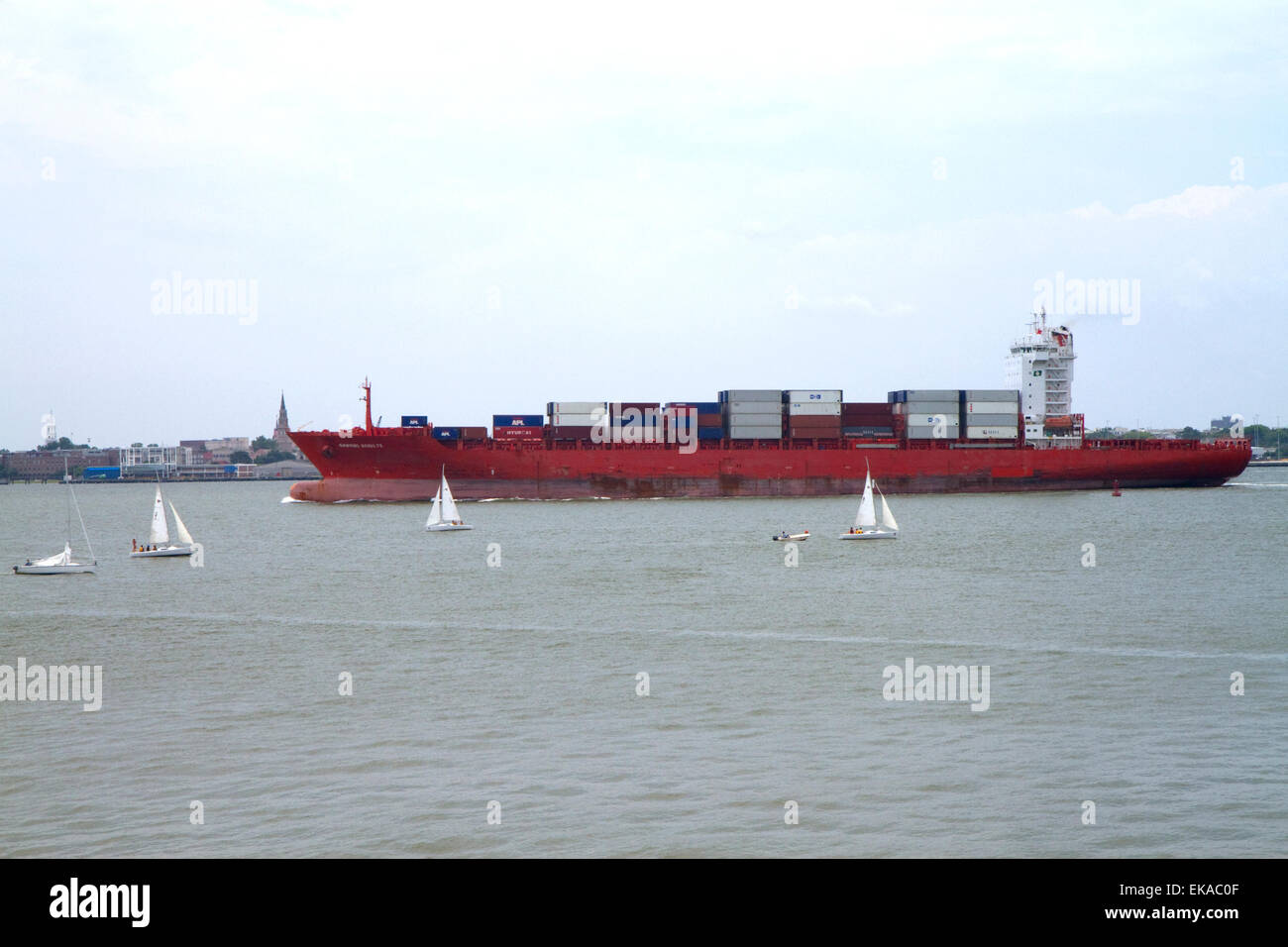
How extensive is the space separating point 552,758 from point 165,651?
466 inches

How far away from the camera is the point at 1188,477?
75.8 metres

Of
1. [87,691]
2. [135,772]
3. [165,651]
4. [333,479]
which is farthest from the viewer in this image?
[333,479]

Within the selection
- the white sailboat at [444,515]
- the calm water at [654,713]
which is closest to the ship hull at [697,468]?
the white sailboat at [444,515]

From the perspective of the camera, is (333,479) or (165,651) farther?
(333,479)

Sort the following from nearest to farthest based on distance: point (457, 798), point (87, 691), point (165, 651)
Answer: point (457, 798), point (87, 691), point (165, 651)

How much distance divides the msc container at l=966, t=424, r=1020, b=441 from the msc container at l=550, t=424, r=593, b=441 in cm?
2518

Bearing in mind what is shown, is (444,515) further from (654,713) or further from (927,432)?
(654,713)

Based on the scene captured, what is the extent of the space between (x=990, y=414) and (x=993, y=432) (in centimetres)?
129

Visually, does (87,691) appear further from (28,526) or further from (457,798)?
(28,526)

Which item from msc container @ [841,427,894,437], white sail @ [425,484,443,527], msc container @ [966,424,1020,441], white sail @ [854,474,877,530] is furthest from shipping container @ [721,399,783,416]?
white sail @ [854,474,877,530]

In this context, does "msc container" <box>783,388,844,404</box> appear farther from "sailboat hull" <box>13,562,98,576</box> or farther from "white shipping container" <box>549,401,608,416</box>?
"sailboat hull" <box>13,562,98,576</box>

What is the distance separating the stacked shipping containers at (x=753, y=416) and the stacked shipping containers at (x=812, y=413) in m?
1.04
